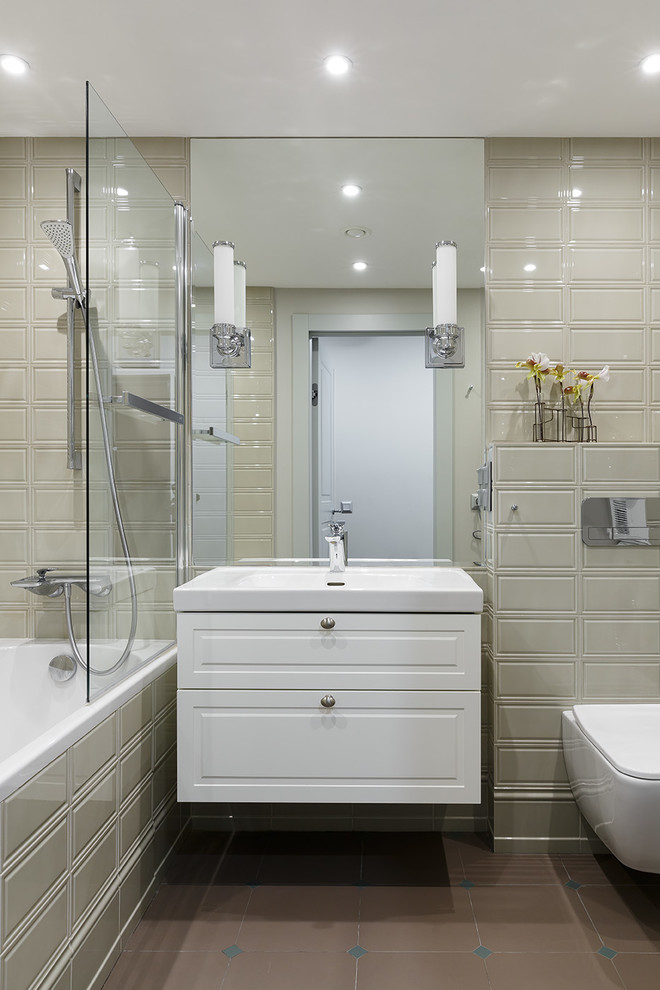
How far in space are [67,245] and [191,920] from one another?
2.00 m

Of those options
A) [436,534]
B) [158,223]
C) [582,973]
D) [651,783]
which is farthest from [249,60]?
[582,973]

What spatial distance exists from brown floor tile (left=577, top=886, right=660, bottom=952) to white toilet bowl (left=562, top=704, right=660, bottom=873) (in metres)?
0.20

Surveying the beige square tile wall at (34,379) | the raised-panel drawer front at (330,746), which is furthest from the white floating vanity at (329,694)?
the beige square tile wall at (34,379)

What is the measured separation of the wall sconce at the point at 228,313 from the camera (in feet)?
7.65

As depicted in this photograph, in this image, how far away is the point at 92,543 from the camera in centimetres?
163

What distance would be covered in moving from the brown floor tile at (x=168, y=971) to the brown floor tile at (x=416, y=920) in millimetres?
386

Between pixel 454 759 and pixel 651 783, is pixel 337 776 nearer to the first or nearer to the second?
pixel 454 759

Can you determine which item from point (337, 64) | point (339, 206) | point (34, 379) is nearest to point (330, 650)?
point (34, 379)

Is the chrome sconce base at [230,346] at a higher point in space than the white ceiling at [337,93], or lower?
lower

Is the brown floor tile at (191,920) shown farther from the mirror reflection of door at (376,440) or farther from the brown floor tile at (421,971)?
the mirror reflection of door at (376,440)

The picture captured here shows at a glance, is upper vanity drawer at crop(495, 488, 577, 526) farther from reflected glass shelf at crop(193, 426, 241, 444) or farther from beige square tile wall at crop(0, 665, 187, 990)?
beige square tile wall at crop(0, 665, 187, 990)

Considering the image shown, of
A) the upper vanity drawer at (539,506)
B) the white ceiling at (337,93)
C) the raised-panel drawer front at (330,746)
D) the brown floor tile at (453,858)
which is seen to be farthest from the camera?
the upper vanity drawer at (539,506)

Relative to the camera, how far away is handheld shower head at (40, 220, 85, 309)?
6.61 feet

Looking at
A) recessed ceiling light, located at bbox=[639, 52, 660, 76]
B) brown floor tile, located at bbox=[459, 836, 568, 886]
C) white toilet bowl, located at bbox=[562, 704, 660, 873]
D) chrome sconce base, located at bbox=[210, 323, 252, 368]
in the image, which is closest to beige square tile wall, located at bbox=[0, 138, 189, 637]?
chrome sconce base, located at bbox=[210, 323, 252, 368]
